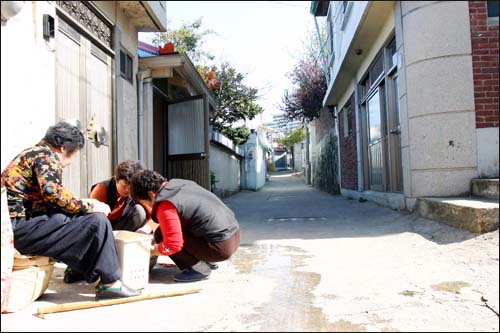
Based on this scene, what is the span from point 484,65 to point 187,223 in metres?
1.97

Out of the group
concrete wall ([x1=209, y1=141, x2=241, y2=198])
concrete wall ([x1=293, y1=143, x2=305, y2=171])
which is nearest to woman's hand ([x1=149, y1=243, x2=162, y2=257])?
concrete wall ([x1=209, y1=141, x2=241, y2=198])

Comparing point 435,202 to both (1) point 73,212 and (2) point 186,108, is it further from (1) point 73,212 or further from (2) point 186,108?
(2) point 186,108

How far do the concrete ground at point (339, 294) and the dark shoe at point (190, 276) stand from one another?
7 centimetres

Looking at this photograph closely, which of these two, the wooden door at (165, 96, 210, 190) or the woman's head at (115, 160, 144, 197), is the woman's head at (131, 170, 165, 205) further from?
the wooden door at (165, 96, 210, 190)

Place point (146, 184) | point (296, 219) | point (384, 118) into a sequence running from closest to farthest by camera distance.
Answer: point (384, 118)
point (146, 184)
point (296, 219)

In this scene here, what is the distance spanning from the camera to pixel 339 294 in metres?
2.32

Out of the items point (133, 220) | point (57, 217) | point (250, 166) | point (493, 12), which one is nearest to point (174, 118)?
point (133, 220)

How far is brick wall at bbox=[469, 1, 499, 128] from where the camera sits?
1.23 metres

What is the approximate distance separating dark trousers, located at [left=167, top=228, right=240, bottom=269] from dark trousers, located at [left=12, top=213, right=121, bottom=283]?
57 centimetres

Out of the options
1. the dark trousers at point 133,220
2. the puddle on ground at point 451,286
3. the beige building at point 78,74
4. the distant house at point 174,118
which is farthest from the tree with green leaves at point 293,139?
the puddle on ground at point 451,286

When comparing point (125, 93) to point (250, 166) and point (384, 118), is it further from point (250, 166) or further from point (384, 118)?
point (250, 166)

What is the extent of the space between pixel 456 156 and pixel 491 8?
49cm

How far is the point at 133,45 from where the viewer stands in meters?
5.23

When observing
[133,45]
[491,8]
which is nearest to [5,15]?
[491,8]
